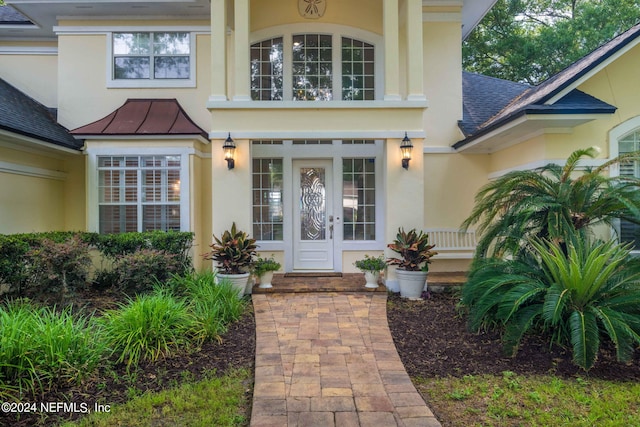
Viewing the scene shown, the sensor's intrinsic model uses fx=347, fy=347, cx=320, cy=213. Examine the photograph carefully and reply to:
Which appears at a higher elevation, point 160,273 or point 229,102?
point 229,102

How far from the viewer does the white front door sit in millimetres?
7867

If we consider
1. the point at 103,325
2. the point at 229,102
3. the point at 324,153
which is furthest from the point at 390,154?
the point at 103,325

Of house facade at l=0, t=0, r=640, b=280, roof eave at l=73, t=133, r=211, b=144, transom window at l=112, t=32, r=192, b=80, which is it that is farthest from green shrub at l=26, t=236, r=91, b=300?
transom window at l=112, t=32, r=192, b=80

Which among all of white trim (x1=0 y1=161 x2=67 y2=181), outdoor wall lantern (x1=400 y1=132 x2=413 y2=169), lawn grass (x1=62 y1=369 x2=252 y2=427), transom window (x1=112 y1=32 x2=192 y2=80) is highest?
transom window (x1=112 y1=32 x2=192 y2=80)

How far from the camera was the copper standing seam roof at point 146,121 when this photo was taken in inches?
291

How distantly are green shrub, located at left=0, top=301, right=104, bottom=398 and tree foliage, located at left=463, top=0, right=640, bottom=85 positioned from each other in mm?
17624

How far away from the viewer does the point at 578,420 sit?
2.88 meters

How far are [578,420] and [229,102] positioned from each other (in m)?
6.59

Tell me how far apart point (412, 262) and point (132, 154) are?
6238 mm

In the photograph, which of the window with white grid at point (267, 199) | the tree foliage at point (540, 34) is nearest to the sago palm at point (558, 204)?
the window with white grid at point (267, 199)

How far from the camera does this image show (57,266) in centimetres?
554

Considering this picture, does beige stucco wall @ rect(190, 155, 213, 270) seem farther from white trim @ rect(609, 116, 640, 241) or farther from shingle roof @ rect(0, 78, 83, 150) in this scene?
white trim @ rect(609, 116, 640, 241)

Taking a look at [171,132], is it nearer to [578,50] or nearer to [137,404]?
[137,404]

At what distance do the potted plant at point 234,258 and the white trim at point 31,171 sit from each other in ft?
14.5
